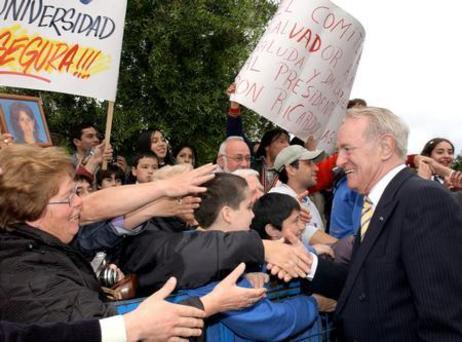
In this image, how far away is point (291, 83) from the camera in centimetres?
574

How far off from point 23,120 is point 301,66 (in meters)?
2.64

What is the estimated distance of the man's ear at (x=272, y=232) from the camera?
3889mm

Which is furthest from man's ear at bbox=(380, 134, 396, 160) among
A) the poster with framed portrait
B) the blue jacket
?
the poster with framed portrait

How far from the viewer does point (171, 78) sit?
49.0 feet

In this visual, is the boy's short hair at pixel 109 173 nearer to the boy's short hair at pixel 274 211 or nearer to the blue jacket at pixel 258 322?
the boy's short hair at pixel 274 211

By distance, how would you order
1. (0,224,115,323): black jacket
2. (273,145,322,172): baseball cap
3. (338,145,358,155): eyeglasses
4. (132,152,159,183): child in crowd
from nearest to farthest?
(0,224,115,323): black jacket < (338,145,358,155): eyeglasses < (273,145,322,172): baseball cap < (132,152,159,183): child in crowd

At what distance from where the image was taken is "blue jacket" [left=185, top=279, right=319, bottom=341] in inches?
105

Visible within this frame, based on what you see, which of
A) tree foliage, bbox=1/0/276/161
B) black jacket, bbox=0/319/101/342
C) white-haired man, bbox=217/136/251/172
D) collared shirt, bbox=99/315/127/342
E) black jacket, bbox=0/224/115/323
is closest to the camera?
black jacket, bbox=0/319/101/342

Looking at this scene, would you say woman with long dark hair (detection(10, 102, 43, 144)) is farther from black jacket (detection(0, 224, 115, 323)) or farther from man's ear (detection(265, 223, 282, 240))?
black jacket (detection(0, 224, 115, 323))

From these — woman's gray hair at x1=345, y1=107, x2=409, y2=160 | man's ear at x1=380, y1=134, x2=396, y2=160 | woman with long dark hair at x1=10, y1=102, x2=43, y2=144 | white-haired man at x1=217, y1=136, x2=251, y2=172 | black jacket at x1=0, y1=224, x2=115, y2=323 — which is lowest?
woman with long dark hair at x1=10, y1=102, x2=43, y2=144

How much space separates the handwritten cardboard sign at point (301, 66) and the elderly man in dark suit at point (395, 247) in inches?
102


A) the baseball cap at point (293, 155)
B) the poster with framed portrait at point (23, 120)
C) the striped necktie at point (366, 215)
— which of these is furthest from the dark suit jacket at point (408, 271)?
the poster with framed portrait at point (23, 120)

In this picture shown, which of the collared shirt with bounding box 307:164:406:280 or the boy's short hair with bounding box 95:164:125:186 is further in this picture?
the boy's short hair with bounding box 95:164:125:186

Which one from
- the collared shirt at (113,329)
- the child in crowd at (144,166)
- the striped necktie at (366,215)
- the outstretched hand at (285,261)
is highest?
the striped necktie at (366,215)
